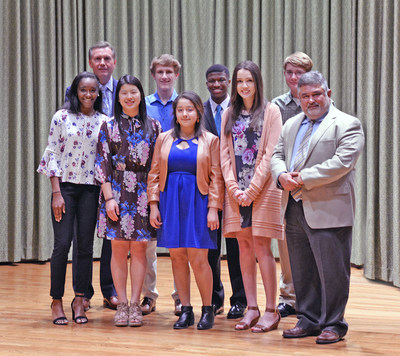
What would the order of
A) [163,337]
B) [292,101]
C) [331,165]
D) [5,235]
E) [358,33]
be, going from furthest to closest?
1. [5,235]
2. [358,33]
3. [292,101]
4. [163,337]
5. [331,165]

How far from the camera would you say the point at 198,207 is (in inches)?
144

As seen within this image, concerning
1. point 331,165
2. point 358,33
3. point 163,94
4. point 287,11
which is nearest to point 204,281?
point 331,165

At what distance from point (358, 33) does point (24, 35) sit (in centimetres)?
326

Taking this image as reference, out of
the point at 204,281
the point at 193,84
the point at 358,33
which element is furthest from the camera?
the point at 193,84

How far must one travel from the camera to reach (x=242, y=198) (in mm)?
3562

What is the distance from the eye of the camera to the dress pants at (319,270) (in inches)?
129

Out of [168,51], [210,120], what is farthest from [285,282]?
[168,51]

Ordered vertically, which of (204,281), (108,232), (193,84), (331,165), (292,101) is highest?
(193,84)

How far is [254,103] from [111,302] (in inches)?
67.0

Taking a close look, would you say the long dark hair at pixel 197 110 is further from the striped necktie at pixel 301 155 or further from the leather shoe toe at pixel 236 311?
the leather shoe toe at pixel 236 311

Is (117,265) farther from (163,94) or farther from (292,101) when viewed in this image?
(292,101)

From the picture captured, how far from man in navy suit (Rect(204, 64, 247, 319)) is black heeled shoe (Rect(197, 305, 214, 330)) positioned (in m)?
0.31

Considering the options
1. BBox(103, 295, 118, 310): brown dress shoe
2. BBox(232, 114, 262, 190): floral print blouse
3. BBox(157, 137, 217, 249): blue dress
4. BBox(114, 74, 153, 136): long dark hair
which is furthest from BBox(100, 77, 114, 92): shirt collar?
BBox(103, 295, 118, 310): brown dress shoe

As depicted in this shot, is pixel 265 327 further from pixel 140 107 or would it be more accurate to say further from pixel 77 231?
pixel 140 107
